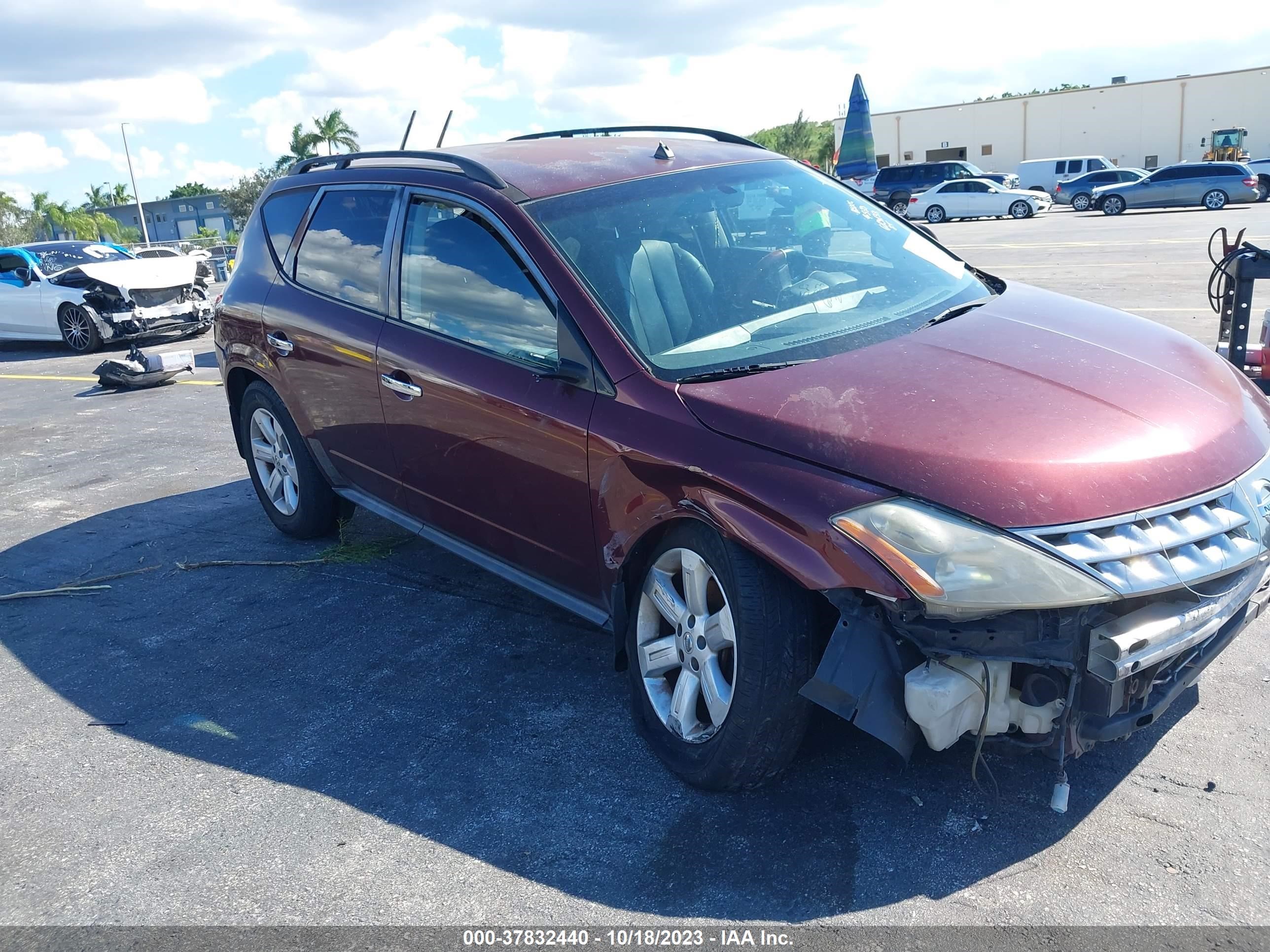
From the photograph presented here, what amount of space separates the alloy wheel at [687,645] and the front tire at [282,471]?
258 centimetres

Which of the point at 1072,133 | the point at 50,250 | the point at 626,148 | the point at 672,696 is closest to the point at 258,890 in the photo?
the point at 672,696

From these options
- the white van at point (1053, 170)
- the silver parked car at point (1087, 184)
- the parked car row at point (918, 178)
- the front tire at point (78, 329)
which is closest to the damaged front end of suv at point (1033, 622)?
the front tire at point (78, 329)

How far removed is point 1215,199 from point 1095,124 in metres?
29.4

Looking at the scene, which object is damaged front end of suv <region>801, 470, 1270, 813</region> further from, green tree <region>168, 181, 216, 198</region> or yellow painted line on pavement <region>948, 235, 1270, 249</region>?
green tree <region>168, 181, 216, 198</region>

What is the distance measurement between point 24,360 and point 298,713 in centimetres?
1365

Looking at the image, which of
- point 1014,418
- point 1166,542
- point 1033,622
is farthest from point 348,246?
point 1166,542

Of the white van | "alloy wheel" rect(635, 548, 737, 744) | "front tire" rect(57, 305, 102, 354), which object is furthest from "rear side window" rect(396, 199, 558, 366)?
the white van

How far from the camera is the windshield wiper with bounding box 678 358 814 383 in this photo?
3.18m

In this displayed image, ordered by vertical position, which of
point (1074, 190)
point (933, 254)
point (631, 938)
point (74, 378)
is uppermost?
point (933, 254)

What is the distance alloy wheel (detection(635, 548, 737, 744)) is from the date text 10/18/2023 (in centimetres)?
61

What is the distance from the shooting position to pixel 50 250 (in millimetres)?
15664

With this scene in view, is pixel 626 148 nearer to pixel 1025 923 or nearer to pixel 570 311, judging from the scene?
pixel 570 311

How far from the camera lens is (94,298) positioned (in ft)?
47.3

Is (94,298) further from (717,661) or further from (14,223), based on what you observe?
(14,223)
